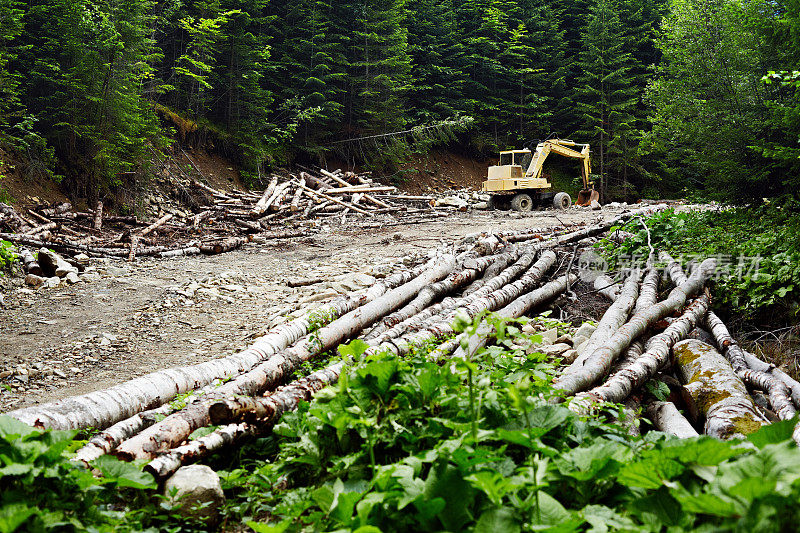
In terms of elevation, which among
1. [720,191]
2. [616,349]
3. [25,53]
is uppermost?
[25,53]

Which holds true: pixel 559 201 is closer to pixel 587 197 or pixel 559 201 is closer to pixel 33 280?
pixel 587 197

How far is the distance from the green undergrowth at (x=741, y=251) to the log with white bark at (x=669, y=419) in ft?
9.30

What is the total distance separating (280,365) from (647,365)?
3013 mm

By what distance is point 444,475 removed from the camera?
5.64ft

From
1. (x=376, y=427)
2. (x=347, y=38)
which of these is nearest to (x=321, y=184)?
(x=347, y=38)

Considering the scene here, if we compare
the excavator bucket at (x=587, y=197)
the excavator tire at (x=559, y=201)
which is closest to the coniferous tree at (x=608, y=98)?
the excavator bucket at (x=587, y=197)

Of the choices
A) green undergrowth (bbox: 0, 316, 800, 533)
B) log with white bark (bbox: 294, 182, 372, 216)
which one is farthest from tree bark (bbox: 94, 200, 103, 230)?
green undergrowth (bbox: 0, 316, 800, 533)

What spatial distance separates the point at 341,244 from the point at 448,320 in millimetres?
7111

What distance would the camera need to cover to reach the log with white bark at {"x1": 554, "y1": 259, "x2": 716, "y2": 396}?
3.69m

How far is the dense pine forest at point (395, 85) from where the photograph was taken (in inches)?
377

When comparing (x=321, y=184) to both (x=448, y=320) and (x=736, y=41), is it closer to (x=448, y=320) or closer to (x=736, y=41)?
(x=736, y=41)

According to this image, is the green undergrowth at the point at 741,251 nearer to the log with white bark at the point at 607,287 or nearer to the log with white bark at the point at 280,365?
the log with white bark at the point at 607,287

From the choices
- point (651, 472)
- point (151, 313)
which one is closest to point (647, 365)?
point (651, 472)

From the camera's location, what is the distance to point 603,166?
94.8ft
